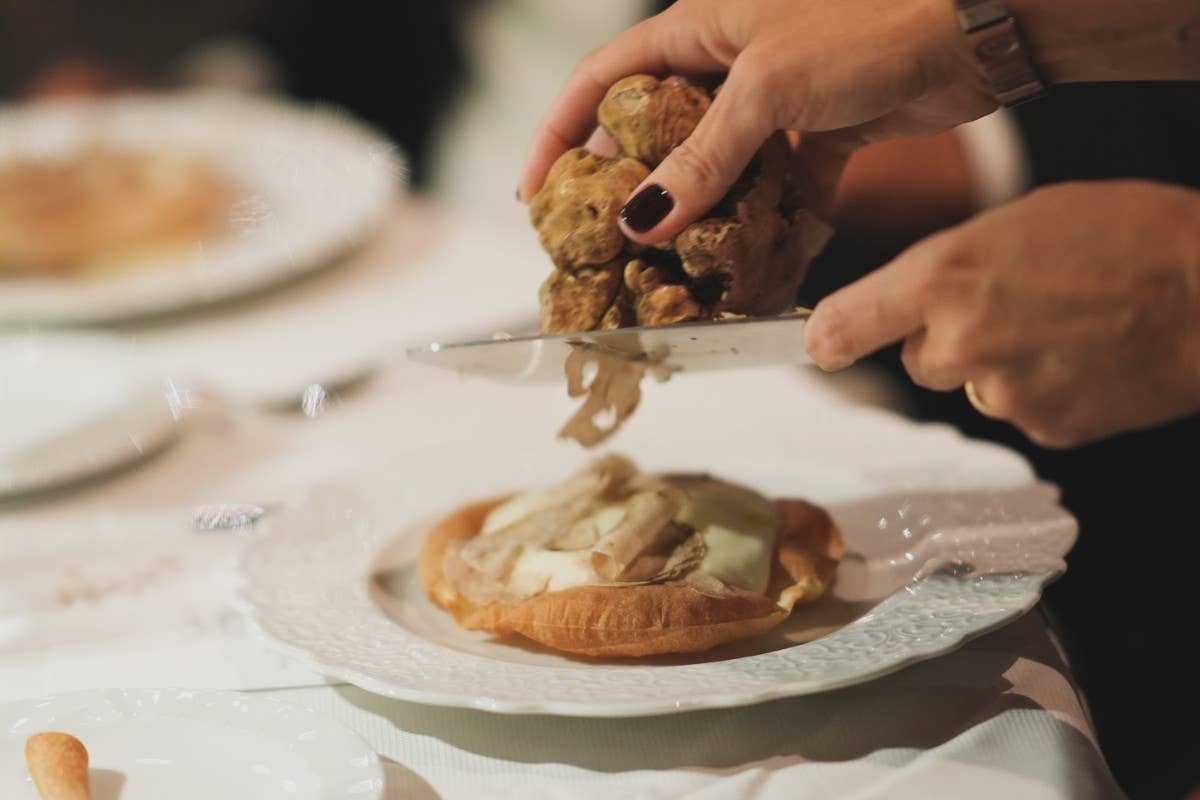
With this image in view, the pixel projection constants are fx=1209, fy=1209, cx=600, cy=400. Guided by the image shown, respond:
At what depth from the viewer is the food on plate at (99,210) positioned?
2332mm

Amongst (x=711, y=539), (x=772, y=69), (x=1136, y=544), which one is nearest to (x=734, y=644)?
(x=711, y=539)

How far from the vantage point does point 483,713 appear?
1021 mm

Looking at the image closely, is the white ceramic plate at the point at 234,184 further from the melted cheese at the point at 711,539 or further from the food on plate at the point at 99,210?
the melted cheese at the point at 711,539

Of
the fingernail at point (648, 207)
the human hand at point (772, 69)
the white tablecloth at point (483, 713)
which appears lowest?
the white tablecloth at point (483, 713)

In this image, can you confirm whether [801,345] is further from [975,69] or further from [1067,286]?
[975,69]

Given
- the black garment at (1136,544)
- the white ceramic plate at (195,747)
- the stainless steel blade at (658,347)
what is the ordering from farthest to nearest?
the black garment at (1136,544)
the stainless steel blade at (658,347)
the white ceramic plate at (195,747)

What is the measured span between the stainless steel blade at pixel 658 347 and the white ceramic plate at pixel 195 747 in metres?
0.33

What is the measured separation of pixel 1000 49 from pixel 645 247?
369 mm

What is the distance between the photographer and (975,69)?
113 cm

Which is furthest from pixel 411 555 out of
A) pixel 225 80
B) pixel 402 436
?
pixel 225 80

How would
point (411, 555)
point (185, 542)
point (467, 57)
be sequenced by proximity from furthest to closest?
1. point (467, 57)
2. point (185, 542)
3. point (411, 555)

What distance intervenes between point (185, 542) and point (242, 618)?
9.0 inches

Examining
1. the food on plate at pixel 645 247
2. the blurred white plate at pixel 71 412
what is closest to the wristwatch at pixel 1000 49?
the food on plate at pixel 645 247

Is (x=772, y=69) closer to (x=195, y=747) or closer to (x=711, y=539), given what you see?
(x=711, y=539)
